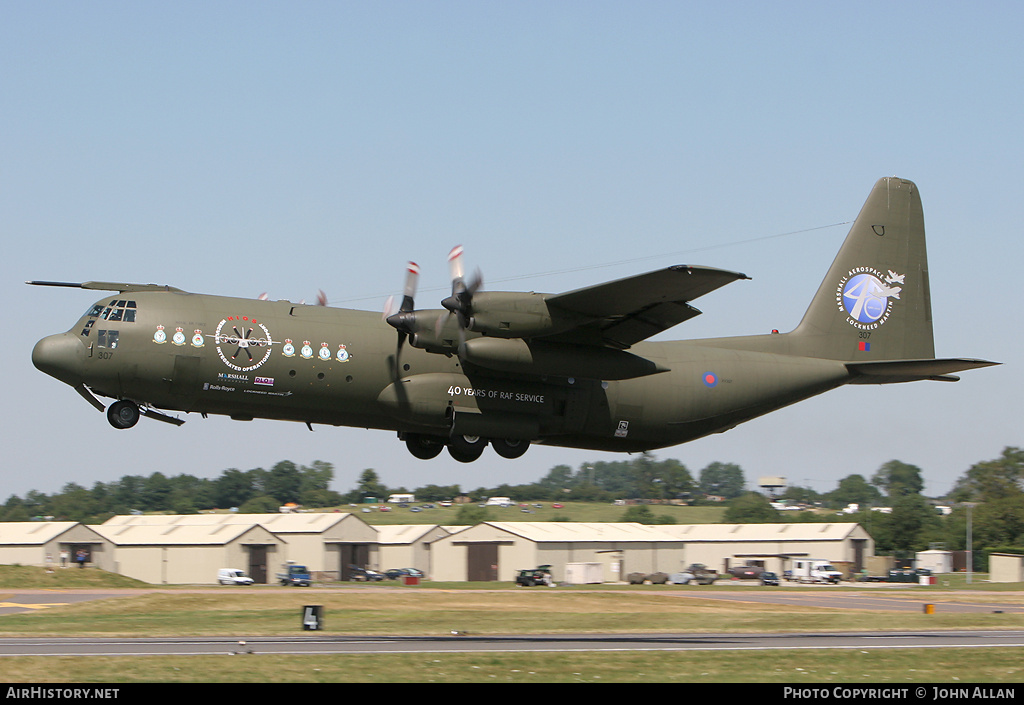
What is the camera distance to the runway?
2530 centimetres

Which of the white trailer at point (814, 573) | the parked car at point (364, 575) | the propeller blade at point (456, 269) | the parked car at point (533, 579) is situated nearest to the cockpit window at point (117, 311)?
the propeller blade at point (456, 269)

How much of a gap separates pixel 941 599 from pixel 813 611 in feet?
40.7

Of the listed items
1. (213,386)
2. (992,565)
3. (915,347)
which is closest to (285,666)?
(213,386)

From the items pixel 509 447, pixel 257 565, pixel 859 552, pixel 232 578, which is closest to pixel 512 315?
pixel 509 447

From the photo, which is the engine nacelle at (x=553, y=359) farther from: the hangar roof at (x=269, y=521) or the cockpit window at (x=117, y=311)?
the hangar roof at (x=269, y=521)

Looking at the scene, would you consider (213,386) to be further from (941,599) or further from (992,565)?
(992,565)

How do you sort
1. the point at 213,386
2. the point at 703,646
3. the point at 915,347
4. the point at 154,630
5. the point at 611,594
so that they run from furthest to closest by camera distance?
1. the point at 611,594
2. the point at 154,630
3. the point at 915,347
4. the point at 703,646
5. the point at 213,386

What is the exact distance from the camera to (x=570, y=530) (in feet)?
237

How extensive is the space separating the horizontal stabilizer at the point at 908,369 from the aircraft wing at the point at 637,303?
6.95 m

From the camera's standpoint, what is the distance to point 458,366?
24.0 meters

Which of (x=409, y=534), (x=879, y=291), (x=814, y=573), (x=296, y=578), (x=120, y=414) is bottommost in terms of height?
(x=814, y=573)

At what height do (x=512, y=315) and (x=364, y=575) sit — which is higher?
(x=512, y=315)

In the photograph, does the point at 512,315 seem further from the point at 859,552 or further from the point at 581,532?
the point at 859,552

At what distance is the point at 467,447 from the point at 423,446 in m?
1.56
